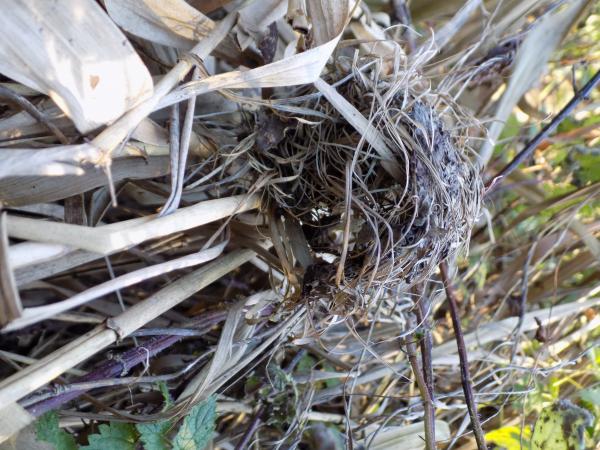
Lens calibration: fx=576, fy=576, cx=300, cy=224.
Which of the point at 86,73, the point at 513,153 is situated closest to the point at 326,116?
the point at 86,73

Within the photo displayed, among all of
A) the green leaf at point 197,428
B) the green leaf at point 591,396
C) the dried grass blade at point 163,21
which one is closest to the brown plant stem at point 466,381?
the green leaf at point 591,396

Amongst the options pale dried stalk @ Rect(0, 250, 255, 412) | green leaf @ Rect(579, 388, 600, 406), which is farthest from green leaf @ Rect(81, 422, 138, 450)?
green leaf @ Rect(579, 388, 600, 406)

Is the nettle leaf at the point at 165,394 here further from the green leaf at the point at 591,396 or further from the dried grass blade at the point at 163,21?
the green leaf at the point at 591,396

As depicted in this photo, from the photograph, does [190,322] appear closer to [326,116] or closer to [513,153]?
[326,116]

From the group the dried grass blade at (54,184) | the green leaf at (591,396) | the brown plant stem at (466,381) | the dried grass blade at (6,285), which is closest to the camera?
the dried grass blade at (6,285)

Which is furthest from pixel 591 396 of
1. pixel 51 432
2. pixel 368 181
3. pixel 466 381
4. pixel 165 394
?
pixel 51 432

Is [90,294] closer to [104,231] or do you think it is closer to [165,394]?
[104,231]
